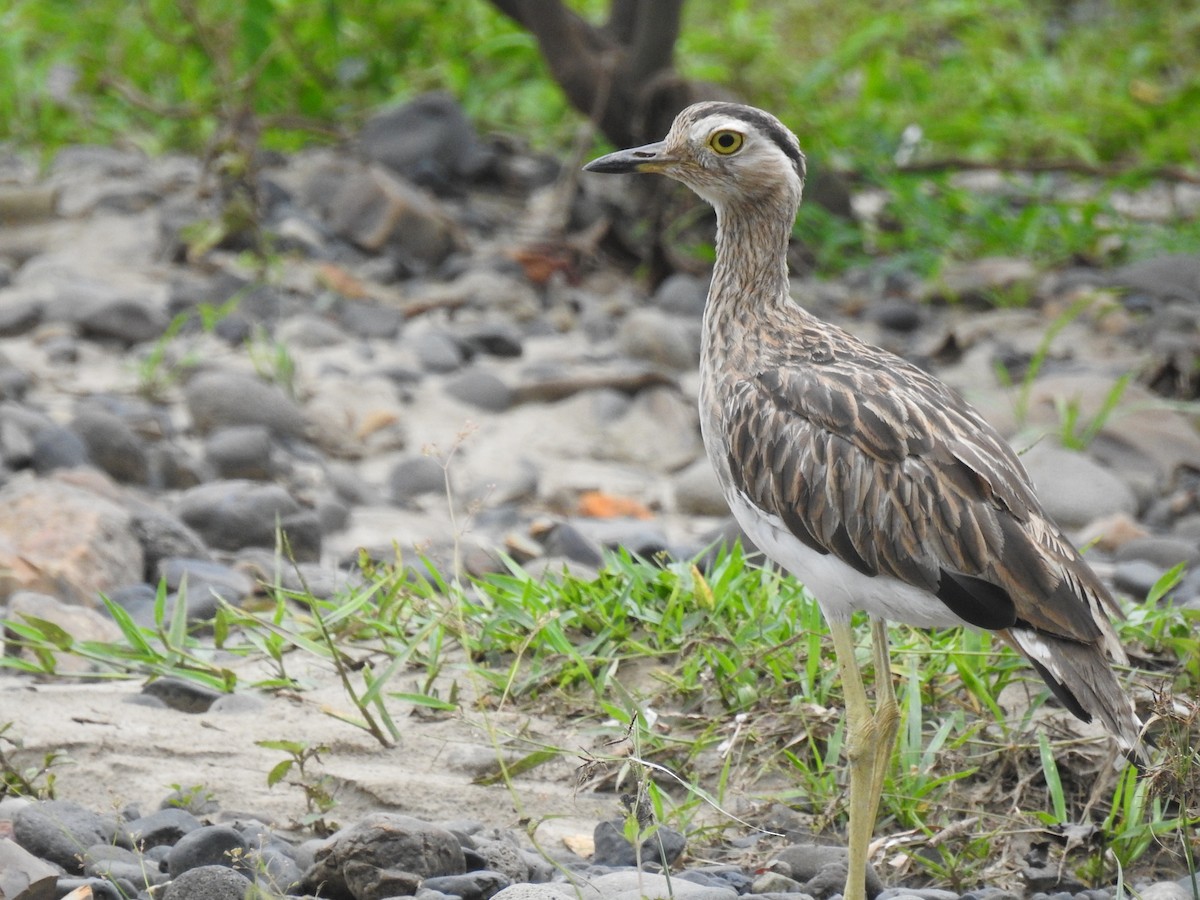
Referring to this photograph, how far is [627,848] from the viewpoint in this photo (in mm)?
3551

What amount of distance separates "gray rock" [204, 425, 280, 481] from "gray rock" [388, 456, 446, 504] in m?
0.50

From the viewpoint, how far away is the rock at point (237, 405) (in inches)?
259

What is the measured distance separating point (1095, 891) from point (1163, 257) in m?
5.86

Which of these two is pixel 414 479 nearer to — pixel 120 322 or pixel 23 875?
pixel 120 322

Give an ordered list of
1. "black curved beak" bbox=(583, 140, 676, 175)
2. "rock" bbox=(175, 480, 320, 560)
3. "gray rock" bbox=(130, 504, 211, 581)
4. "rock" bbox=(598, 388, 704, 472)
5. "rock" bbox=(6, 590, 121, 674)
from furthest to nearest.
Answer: "rock" bbox=(598, 388, 704, 472)
"rock" bbox=(175, 480, 320, 560)
"gray rock" bbox=(130, 504, 211, 581)
"rock" bbox=(6, 590, 121, 674)
"black curved beak" bbox=(583, 140, 676, 175)

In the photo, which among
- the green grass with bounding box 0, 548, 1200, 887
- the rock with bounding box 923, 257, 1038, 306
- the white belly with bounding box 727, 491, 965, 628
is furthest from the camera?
the rock with bounding box 923, 257, 1038, 306

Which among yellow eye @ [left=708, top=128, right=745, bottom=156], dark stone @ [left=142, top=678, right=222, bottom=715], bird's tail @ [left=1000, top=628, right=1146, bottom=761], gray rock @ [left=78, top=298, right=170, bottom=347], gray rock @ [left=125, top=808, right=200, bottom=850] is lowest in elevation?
dark stone @ [left=142, top=678, right=222, bottom=715]

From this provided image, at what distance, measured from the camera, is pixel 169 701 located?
4.17m

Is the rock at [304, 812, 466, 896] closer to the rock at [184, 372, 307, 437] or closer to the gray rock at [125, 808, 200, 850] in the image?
the gray rock at [125, 808, 200, 850]

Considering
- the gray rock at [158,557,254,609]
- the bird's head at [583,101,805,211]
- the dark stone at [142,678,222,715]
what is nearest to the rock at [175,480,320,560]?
the gray rock at [158,557,254,609]

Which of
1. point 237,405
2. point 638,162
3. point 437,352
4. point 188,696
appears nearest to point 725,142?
point 638,162

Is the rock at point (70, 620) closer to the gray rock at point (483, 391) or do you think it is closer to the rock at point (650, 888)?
the rock at point (650, 888)

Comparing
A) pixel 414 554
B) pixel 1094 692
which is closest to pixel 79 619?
pixel 414 554

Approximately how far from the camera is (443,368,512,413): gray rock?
23.6 feet
